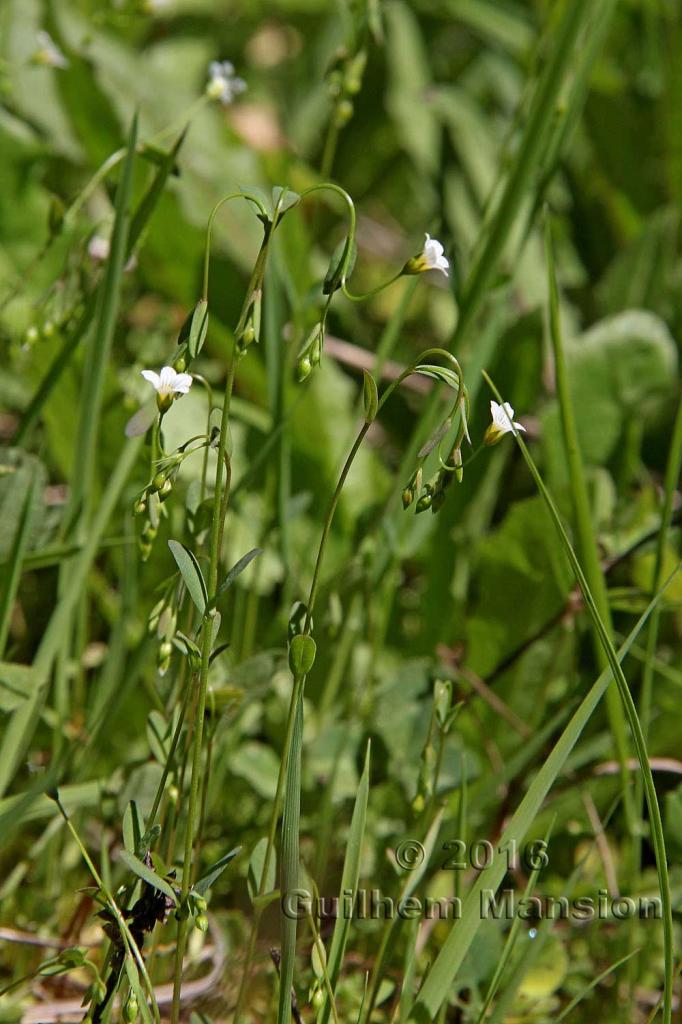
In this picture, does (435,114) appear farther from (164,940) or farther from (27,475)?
(164,940)

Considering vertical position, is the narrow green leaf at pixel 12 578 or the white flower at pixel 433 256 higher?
the white flower at pixel 433 256

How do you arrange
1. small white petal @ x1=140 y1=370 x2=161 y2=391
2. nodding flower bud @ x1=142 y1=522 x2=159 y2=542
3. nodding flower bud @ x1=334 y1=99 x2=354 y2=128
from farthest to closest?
nodding flower bud @ x1=334 y1=99 x2=354 y2=128 → nodding flower bud @ x1=142 y1=522 x2=159 y2=542 → small white petal @ x1=140 y1=370 x2=161 y2=391

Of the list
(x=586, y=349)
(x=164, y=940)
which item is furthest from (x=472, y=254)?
(x=164, y=940)

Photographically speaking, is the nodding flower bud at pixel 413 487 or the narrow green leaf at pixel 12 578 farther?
the narrow green leaf at pixel 12 578

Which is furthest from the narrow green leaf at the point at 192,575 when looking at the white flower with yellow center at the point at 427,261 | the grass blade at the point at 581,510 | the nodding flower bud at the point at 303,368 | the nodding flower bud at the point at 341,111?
the nodding flower bud at the point at 341,111

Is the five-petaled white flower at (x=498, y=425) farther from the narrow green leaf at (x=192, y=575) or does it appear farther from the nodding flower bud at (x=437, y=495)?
the narrow green leaf at (x=192, y=575)

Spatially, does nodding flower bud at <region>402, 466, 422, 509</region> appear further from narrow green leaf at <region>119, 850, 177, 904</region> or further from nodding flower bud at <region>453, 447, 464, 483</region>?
narrow green leaf at <region>119, 850, 177, 904</region>

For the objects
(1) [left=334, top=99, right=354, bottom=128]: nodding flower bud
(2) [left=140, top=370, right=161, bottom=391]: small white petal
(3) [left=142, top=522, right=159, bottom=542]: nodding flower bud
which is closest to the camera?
(2) [left=140, top=370, right=161, bottom=391]: small white petal

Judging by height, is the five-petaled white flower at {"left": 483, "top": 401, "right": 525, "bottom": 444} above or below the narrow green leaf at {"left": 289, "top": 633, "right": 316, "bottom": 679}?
above

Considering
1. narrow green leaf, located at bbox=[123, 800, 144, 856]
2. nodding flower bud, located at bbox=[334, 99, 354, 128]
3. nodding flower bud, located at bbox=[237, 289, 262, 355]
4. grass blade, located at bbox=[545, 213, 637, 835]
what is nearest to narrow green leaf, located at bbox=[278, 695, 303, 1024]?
narrow green leaf, located at bbox=[123, 800, 144, 856]
